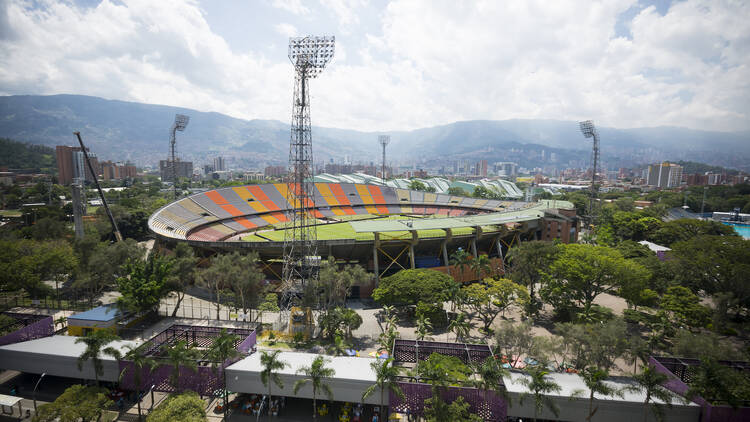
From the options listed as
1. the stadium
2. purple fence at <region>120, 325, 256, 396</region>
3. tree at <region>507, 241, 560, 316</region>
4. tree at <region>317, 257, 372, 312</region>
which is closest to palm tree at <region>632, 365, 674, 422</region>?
tree at <region>507, 241, 560, 316</region>

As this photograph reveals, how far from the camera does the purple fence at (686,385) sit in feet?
43.7

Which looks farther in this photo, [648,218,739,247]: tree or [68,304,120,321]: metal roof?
[648,218,739,247]: tree

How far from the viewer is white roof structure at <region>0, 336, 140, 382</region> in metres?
15.9

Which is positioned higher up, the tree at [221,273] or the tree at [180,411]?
the tree at [221,273]

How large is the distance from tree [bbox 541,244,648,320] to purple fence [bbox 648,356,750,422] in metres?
5.61

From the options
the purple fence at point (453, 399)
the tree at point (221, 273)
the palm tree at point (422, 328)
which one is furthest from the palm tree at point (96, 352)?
the palm tree at point (422, 328)

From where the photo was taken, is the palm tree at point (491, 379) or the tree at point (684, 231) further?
the tree at point (684, 231)

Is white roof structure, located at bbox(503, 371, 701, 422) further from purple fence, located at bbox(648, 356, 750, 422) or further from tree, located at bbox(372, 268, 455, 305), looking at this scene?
tree, located at bbox(372, 268, 455, 305)

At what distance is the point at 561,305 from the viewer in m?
24.0

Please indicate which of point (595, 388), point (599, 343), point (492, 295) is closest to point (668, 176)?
point (492, 295)

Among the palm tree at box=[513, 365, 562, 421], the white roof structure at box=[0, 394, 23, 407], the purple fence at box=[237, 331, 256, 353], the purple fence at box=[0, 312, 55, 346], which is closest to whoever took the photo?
the palm tree at box=[513, 365, 562, 421]

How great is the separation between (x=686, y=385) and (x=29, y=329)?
1308 inches

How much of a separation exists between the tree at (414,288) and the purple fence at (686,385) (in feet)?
38.6

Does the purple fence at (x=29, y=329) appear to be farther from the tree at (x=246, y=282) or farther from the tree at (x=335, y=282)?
the tree at (x=335, y=282)
